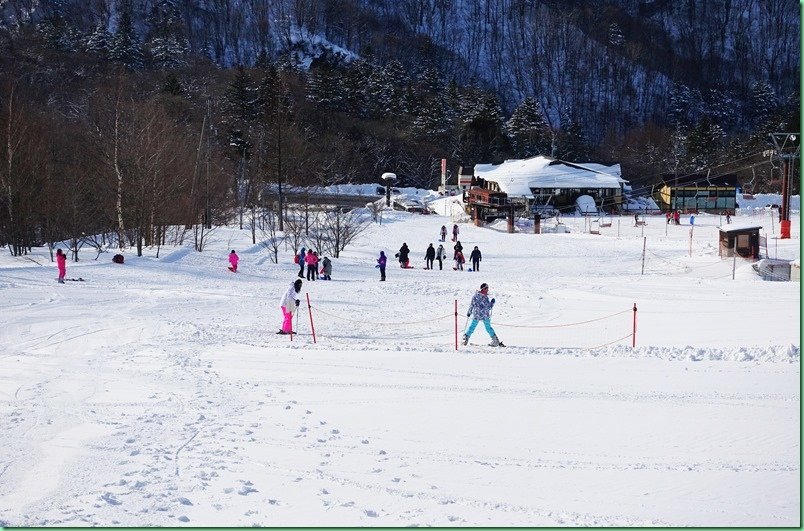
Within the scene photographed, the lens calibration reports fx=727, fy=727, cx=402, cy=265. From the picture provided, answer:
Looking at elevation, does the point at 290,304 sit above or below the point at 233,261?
below

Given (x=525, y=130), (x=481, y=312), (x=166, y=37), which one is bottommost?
(x=481, y=312)

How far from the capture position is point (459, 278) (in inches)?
1025

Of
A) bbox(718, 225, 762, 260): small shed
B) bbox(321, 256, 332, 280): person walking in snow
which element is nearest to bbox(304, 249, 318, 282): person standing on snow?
bbox(321, 256, 332, 280): person walking in snow

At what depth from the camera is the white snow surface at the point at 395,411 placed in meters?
6.79

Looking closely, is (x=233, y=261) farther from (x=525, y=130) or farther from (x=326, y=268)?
(x=525, y=130)

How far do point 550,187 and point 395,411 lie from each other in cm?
5977

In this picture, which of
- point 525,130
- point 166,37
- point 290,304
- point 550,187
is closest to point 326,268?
point 290,304

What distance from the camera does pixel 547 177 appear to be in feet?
223

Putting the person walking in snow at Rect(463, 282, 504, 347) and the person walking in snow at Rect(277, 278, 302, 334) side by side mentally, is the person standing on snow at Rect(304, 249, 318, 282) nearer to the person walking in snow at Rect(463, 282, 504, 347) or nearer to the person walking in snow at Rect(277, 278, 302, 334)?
the person walking in snow at Rect(277, 278, 302, 334)

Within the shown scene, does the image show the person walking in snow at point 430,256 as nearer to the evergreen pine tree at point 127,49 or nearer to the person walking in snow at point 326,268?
the person walking in snow at point 326,268

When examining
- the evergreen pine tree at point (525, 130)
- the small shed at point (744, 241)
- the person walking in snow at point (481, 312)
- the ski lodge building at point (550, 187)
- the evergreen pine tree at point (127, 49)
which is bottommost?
the person walking in snow at point (481, 312)

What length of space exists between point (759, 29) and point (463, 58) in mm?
57746

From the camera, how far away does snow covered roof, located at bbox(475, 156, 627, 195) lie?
6675 centimetres

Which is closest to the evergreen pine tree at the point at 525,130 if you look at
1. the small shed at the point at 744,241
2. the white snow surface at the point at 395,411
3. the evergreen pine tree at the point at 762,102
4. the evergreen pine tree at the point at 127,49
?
the evergreen pine tree at the point at 762,102
